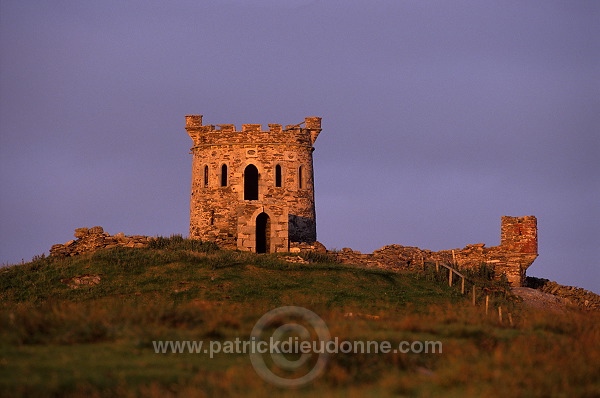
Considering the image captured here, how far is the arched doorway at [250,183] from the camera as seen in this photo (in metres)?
46.8

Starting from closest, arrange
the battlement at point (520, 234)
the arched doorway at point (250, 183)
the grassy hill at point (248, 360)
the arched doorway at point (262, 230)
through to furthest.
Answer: the grassy hill at point (248, 360) < the battlement at point (520, 234) < the arched doorway at point (262, 230) < the arched doorway at point (250, 183)

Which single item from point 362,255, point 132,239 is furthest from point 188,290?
point 362,255

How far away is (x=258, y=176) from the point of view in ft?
147

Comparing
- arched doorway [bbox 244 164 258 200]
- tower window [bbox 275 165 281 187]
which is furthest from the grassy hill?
arched doorway [bbox 244 164 258 200]

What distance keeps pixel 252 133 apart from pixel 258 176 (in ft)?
8.69

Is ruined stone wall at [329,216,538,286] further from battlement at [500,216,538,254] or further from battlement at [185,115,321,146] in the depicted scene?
battlement at [185,115,321,146]

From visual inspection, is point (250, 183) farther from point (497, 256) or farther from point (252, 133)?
point (497, 256)

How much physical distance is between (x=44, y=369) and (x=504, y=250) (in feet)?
110

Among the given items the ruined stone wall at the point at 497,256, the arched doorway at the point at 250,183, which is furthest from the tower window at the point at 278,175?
the ruined stone wall at the point at 497,256

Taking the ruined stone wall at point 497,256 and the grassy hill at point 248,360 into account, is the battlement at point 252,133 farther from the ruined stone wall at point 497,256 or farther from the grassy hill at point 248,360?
the grassy hill at point 248,360

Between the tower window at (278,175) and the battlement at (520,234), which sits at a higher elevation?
the tower window at (278,175)

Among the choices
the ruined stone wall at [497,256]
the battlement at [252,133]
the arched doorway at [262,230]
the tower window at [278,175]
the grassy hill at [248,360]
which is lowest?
the grassy hill at [248,360]

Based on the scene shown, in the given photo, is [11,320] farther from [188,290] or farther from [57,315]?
[188,290]

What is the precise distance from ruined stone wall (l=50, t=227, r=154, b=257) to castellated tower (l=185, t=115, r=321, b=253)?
6044mm
